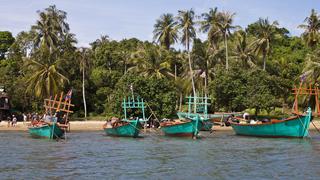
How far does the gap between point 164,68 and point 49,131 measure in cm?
3242

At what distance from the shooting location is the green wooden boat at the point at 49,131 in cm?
4381

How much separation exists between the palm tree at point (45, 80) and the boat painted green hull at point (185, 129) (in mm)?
22648

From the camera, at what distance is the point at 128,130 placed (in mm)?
46781

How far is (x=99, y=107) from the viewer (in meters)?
74.4

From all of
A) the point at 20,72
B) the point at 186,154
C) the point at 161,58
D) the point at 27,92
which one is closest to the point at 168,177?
the point at 186,154

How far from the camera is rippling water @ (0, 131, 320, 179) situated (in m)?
23.6

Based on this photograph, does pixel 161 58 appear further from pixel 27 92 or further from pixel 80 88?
pixel 27 92

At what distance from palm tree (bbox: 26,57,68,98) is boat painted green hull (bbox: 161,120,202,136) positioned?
22648 mm

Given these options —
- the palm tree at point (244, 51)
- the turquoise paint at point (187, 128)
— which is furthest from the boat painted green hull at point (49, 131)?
the palm tree at point (244, 51)

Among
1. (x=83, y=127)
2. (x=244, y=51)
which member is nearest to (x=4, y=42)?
(x=83, y=127)

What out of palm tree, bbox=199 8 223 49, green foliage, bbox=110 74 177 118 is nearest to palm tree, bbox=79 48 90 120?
green foliage, bbox=110 74 177 118

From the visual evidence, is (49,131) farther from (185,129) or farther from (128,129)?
(185,129)

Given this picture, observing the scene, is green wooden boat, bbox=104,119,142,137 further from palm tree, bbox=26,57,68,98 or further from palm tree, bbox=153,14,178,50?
palm tree, bbox=153,14,178,50

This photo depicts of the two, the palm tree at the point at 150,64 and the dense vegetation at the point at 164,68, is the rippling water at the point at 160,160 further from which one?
the palm tree at the point at 150,64
